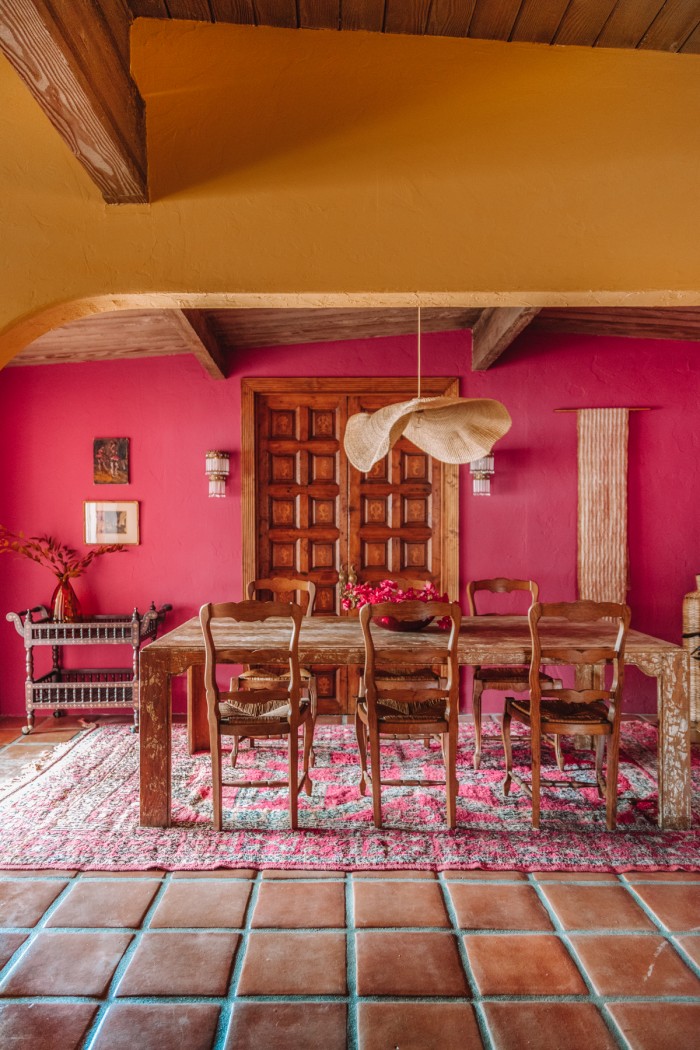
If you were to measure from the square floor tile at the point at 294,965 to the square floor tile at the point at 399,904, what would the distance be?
171 mm

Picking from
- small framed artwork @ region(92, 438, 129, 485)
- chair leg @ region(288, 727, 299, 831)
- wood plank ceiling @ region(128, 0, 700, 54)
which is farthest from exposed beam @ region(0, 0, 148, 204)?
small framed artwork @ region(92, 438, 129, 485)

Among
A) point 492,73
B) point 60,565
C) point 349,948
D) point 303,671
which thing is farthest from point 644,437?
point 60,565

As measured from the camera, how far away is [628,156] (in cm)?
223

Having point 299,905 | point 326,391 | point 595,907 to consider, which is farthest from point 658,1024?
point 326,391

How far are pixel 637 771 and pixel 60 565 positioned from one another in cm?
426

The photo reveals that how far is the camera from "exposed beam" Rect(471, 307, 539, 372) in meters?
3.99

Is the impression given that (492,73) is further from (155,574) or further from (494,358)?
(155,574)

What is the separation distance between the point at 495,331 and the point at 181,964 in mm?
3863

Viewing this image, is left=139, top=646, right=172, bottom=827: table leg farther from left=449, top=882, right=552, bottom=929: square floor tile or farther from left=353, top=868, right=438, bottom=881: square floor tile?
left=449, top=882, right=552, bottom=929: square floor tile

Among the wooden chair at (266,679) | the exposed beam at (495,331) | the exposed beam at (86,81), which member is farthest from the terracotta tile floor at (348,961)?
the exposed beam at (495,331)

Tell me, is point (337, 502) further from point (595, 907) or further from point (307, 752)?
point (595, 907)

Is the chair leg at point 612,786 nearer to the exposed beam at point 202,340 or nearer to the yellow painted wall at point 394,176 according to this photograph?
Result: the yellow painted wall at point 394,176

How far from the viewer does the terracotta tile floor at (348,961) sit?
1.86 meters

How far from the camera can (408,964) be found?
7.03ft
